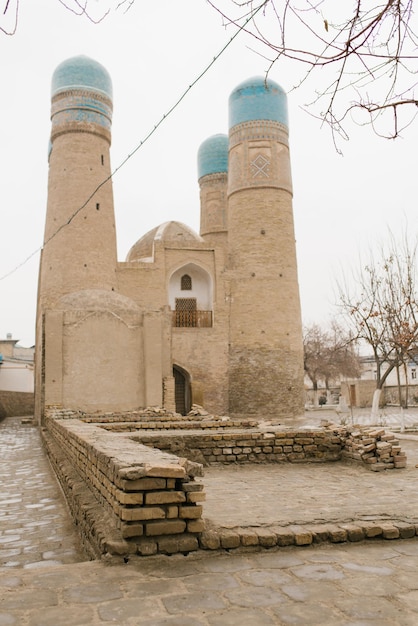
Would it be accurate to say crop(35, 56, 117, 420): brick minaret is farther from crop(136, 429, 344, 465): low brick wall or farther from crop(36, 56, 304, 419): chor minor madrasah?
crop(136, 429, 344, 465): low brick wall

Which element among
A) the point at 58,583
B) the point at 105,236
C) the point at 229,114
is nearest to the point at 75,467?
the point at 58,583

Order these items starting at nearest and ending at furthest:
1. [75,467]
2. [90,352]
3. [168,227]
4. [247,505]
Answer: [247,505] → [75,467] → [90,352] → [168,227]

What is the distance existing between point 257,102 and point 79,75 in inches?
292

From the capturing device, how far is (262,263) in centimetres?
2470

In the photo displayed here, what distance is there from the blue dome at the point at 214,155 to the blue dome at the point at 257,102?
6095mm

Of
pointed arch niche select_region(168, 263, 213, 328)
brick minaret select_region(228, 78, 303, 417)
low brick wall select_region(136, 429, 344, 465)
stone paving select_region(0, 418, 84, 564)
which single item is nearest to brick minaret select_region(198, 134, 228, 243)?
brick minaret select_region(228, 78, 303, 417)

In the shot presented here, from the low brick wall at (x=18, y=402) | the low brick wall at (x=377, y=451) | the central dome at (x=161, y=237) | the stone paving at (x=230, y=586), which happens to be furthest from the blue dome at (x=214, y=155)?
the stone paving at (x=230, y=586)

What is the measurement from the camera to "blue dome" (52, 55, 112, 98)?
23.9m

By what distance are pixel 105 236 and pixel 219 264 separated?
4.93 meters

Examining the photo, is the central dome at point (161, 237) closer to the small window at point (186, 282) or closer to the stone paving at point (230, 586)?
the small window at point (186, 282)

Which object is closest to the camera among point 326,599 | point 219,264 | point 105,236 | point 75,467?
point 326,599

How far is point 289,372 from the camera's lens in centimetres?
2428

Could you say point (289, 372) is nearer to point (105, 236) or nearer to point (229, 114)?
point (105, 236)

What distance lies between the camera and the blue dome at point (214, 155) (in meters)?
32.2
